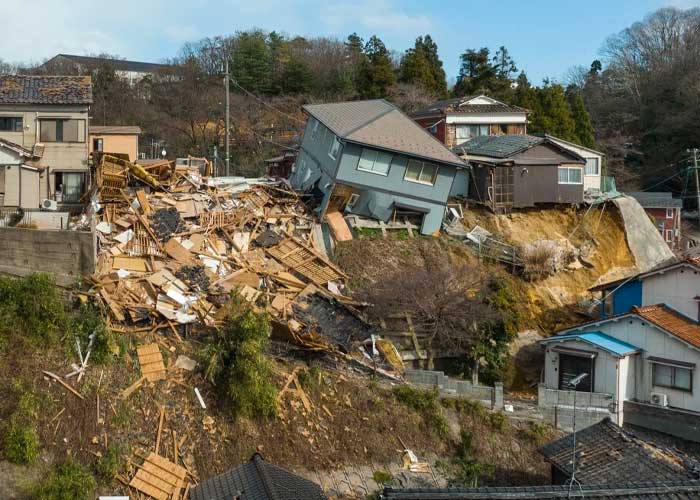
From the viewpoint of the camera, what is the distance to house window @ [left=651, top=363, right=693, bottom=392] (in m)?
19.4

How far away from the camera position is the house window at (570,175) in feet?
90.8

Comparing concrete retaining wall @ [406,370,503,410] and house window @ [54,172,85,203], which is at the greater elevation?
Result: house window @ [54,172,85,203]

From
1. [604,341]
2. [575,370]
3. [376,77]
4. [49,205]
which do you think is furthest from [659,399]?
[376,77]

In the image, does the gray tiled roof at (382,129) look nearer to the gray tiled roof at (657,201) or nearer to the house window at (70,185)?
the house window at (70,185)

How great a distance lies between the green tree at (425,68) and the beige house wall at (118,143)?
61.3ft

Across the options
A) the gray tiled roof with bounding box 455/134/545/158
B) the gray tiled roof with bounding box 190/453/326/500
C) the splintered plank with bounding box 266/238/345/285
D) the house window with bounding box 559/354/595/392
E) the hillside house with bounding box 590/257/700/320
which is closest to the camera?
the gray tiled roof with bounding box 190/453/326/500

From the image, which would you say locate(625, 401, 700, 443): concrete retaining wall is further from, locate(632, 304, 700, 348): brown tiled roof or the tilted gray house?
the tilted gray house

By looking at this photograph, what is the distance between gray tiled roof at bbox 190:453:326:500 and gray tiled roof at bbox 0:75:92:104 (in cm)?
1405

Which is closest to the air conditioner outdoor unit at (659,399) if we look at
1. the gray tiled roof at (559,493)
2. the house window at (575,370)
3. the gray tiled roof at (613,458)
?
the house window at (575,370)

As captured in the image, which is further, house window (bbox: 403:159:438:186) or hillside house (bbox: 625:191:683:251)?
hillside house (bbox: 625:191:683:251)

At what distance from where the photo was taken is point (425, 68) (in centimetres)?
4200

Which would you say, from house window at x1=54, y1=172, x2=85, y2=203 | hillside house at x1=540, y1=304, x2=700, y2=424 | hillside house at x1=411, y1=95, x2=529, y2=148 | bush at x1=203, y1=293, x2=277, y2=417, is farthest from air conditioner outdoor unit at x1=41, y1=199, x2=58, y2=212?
hillside house at x1=411, y1=95, x2=529, y2=148

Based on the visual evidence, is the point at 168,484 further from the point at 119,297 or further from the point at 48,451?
the point at 119,297

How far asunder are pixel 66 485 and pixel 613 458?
9.68m
